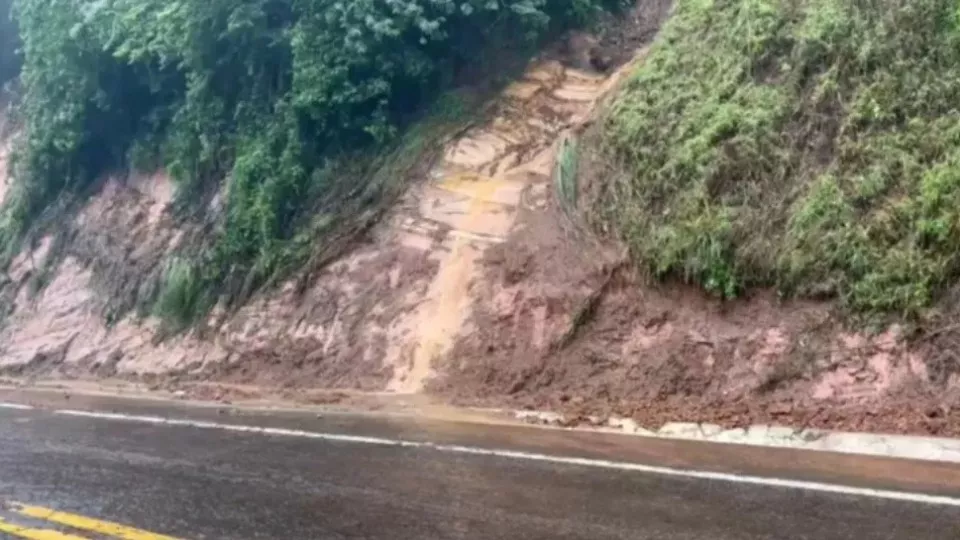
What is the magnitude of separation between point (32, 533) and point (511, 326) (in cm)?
605

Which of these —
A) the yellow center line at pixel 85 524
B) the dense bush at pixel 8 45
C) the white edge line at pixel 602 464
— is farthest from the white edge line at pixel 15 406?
the dense bush at pixel 8 45

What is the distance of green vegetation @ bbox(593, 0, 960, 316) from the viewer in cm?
897

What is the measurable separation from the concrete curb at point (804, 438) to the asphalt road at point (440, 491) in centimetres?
39

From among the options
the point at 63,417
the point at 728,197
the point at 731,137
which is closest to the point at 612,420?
the point at 728,197

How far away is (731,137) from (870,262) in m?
2.22

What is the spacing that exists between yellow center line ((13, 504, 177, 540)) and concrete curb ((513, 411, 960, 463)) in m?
4.06

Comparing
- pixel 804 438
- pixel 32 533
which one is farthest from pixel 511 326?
pixel 32 533

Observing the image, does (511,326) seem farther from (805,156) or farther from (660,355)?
(805,156)

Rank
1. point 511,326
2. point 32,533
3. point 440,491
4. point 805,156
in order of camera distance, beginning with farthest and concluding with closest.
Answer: point 511,326
point 805,156
point 440,491
point 32,533

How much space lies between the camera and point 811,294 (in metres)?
9.26

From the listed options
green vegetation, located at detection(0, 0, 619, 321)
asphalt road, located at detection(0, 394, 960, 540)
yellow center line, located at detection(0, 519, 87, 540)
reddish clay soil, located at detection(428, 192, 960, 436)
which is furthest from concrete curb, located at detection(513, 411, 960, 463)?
green vegetation, located at detection(0, 0, 619, 321)

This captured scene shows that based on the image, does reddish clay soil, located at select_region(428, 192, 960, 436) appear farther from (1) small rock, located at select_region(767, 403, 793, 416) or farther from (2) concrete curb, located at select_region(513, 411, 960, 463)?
(2) concrete curb, located at select_region(513, 411, 960, 463)

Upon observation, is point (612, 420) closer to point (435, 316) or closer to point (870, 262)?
point (870, 262)

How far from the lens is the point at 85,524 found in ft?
19.9
